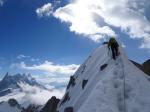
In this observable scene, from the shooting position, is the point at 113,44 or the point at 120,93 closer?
the point at 120,93

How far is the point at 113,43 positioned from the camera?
164 feet

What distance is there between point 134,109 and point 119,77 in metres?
8.88

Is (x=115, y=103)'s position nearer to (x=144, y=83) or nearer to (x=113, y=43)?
(x=144, y=83)

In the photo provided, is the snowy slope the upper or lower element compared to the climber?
lower

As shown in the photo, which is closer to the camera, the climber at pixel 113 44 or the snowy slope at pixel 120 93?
the snowy slope at pixel 120 93

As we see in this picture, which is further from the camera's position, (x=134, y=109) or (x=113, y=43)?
(x=113, y=43)

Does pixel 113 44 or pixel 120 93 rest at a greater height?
pixel 113 44

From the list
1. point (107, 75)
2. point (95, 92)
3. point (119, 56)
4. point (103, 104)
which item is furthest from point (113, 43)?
point (103, 104)

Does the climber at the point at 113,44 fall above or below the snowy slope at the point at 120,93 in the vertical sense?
above

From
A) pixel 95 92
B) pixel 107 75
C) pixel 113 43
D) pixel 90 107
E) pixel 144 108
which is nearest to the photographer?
pixel 144 108

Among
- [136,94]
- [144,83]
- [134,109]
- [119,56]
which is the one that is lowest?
[134,109]

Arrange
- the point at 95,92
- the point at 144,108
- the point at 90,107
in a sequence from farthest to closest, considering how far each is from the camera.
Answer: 1. the point at 95,92
2. the point at 90,107
3. the point at 144,108

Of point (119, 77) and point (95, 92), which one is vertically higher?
point (119, 77)

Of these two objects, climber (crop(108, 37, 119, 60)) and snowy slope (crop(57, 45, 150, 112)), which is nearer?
snowy slope (crop(57, 45, 150, 112))
